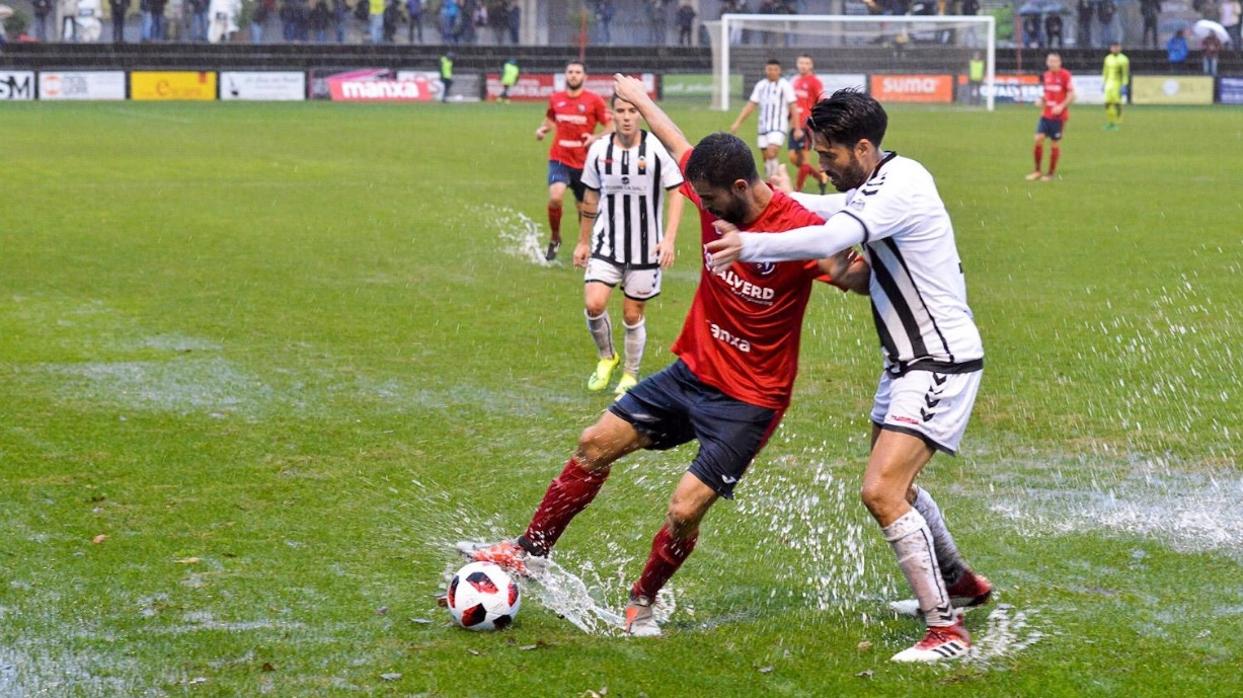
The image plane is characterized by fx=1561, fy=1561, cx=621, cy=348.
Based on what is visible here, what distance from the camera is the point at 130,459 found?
9.03 m

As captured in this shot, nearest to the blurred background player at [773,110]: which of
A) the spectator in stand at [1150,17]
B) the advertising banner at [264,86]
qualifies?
the advertising banner at [264,86]

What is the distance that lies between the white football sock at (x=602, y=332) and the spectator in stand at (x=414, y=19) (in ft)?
140

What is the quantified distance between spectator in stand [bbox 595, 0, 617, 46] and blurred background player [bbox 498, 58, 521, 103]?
170 inches

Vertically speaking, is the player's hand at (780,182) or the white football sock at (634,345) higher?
the player's hand at (780,182)

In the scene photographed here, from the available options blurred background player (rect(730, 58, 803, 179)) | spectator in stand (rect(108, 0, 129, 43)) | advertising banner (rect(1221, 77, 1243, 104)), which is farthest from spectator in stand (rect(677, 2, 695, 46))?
blurred background player (rect(730, 58, 803, 179))

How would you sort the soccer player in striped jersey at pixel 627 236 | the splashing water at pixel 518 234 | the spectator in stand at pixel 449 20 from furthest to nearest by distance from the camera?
1. the spectator in stand at pixel 449 20
2. the splashing water at pixel 518 234
3. the soccer player in striped jersey at pixel 627 236

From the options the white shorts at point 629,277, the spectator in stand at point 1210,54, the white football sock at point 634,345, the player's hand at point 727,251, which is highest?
the spectator in stand at point 1210,54

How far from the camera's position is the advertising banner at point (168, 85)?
48312mm

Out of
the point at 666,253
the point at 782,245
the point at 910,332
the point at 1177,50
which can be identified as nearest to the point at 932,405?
the point at 910,332

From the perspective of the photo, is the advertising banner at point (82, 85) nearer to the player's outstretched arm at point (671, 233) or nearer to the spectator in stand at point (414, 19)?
the spectator in stand at point (414, 19)

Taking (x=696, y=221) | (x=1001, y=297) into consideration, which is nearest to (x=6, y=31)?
(x=696, y=221)

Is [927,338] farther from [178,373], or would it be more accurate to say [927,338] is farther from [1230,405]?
[178,373]

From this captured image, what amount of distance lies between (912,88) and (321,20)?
19.3 metres

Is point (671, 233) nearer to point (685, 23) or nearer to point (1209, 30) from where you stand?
point (685, 23)
